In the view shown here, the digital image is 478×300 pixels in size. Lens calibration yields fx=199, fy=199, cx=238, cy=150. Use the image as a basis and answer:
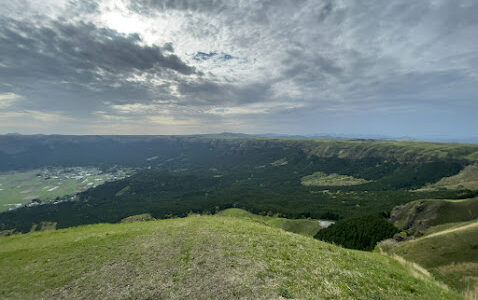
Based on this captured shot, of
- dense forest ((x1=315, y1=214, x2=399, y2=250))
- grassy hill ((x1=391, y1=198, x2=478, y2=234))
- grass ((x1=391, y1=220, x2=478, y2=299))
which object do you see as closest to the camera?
grass ((x1=391, y1=220, x2=478, y2=299))

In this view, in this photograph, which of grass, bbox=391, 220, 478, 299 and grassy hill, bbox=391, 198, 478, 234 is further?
grassy hill, bbox=391, 198, 478, 234

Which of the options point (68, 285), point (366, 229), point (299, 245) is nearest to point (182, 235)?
point (68, 285)

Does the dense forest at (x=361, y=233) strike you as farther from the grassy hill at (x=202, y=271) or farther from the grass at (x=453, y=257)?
the grassy hill at (x=202, y=271)

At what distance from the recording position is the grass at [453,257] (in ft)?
66.1

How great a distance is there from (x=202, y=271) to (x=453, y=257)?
30543 mm

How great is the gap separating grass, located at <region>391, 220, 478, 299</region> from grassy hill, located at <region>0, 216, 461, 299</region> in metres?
4.02

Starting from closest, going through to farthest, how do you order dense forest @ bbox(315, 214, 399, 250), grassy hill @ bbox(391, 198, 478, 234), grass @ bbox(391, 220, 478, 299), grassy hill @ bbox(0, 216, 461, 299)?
grassy hill @ bbox(0, 216, 461, 299) < grass @ bbox(391, 220, 478, 299) < grassy hill @ bbox(391, 198, 478, 234) < dense forest @ bbox(315, 214, 399, 250)

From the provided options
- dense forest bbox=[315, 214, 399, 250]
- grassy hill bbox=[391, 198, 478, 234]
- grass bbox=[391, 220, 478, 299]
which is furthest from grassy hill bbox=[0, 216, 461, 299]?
dense forest bbox=[315, 214, 399, 250]

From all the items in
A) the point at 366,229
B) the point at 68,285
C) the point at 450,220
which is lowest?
the point at 366,229

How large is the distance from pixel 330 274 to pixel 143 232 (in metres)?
25.1

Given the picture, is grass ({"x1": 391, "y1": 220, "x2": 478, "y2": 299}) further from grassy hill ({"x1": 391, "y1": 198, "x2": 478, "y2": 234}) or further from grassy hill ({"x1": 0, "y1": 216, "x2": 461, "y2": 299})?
grassy hill ({"x1": 391, "y1": 198, "x2": 478, "y2": 234})

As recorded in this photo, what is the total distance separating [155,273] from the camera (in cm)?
1767

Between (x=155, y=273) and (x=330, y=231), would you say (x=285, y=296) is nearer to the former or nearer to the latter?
(x=155, y=273)

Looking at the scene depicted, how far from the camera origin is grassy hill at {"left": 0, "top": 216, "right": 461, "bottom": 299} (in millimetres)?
14688
